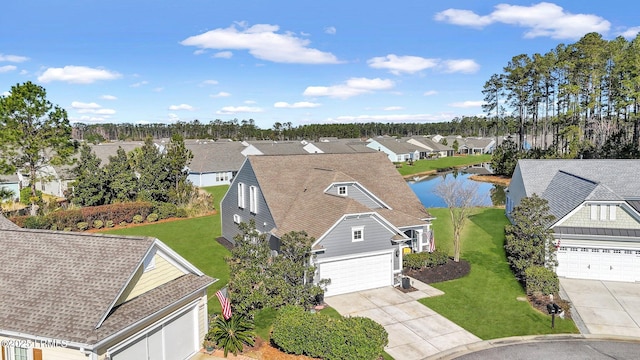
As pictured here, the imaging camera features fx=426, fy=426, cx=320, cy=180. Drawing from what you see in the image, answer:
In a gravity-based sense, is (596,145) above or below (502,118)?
below

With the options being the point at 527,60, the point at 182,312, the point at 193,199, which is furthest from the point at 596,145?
the point at 182,312

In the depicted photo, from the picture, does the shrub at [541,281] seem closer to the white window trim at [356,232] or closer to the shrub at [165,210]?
the white window trim at [356,232]

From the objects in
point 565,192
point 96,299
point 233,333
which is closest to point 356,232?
point 233,333

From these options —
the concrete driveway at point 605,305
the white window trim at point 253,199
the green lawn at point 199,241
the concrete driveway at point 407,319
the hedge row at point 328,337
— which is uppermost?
the white window trim at point 253,199

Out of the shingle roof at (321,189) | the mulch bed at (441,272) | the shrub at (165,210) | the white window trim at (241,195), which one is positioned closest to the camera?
the shingle roof at (321,189)

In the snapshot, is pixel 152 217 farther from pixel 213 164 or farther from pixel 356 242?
pixel 213 164

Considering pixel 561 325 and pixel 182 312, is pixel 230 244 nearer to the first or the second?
pixel 182 312

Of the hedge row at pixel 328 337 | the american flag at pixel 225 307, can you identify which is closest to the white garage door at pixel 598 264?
the hedge row at pixel 328 337
